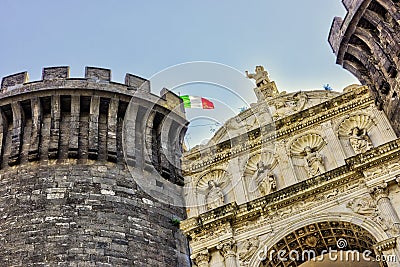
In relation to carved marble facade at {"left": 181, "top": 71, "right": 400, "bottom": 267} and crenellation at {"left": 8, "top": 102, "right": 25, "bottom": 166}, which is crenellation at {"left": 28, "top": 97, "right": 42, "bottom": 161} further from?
carved marble facade at {"left": 181, "top": 71, "right": 400, "bottom": 267}

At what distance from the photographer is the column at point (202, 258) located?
36.5 feet

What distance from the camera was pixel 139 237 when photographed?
45.3ft

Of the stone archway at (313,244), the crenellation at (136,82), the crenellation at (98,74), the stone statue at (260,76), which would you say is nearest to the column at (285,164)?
the stone archway at (313,244)

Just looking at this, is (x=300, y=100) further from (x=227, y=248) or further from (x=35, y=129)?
(x=35, y=129)

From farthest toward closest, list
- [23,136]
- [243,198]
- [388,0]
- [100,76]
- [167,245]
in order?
[100,76], [23,136], [167,245], [243,198], [388,0]

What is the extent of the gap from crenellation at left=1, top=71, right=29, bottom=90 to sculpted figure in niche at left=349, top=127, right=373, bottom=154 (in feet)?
32.9

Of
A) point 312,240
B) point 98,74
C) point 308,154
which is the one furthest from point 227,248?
point 98,74

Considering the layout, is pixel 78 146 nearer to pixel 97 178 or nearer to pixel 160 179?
pixel 97 178

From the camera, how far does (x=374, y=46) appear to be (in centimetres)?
1155

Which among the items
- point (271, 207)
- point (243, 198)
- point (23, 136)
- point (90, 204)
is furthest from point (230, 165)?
point (23, 136)

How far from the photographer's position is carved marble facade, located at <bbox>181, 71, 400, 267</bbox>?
34.6 ft

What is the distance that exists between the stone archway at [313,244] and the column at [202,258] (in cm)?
113

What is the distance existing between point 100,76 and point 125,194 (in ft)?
13.9

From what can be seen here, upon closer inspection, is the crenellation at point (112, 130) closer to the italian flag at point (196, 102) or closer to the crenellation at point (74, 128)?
the crenellation at point (74, 128)
